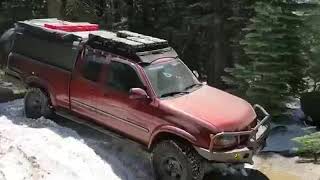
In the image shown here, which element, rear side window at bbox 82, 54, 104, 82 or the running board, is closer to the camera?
the running board

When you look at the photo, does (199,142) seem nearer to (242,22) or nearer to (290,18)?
(290,18)

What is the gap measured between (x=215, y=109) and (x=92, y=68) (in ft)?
8.09

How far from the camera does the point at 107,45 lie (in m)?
9.20

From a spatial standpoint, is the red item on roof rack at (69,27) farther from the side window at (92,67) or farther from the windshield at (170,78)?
the windshield at (170,78)

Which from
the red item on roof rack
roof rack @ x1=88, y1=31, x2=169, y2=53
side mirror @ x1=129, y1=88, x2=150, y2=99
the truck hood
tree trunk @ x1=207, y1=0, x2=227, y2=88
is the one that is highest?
roof rack @ x1=88, y1=31, x2=169, y2=53

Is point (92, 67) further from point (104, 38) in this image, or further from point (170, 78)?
point (170, 78)

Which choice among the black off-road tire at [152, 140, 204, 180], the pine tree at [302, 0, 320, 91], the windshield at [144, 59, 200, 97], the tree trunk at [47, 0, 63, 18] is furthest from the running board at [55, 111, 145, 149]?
the tree trunk at [47, 0, 63, 18]

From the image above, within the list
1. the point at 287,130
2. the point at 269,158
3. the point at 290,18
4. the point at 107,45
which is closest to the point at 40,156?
the point at 107,45

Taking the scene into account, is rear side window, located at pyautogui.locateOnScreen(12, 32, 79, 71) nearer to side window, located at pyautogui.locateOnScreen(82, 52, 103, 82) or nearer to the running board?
side window, located at pyautogui.locateOnScreen(82, 52, 103, 82)

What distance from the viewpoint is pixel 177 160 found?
7.95 meters

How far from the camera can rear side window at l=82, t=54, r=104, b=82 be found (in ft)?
30.2

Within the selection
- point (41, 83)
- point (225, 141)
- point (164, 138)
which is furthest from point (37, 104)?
point (225, 141)

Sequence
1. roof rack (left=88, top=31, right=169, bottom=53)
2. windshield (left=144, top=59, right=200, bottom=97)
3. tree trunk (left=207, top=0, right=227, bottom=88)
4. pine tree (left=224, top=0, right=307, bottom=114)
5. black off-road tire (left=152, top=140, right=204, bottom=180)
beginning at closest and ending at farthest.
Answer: black off-road tire (left=152, top=140, right=204, bottom=180)
windshield (left=144, top=59, right=200, bottom=97)
roof rack (left=88, top=31, right=169, bottom=53)
pine tree (left=224, top=0, right=307, bottom=114)
tree trunk (left=207, top=0, right=227, bottom=88)

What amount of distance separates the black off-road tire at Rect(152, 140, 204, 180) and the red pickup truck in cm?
1
